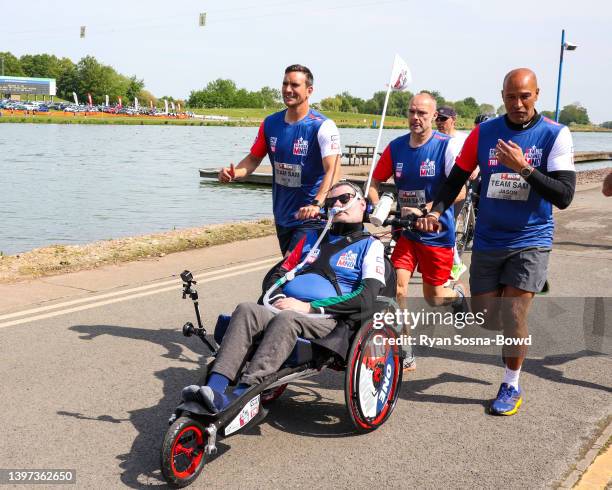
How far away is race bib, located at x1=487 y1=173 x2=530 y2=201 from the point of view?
4773 millimetres

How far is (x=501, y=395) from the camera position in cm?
505

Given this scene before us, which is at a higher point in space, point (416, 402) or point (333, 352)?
point (333, 352)

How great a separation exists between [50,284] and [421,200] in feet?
14.7

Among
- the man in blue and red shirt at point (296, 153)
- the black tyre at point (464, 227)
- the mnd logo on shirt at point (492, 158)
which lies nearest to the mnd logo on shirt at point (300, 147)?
the man in blue and red shirt at point (296, 153)

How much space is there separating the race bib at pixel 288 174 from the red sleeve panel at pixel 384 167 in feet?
2.02

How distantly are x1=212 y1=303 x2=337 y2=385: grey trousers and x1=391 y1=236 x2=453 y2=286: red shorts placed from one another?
1671 millimetres

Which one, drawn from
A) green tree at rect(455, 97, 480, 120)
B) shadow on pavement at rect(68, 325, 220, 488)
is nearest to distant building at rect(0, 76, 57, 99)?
green tree at rect(455, 97, 480, 120)

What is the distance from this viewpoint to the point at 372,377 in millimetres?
4582

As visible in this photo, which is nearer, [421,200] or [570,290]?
[421,200]

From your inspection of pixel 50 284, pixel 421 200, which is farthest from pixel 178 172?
pixel 421 200

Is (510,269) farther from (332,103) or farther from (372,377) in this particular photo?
(332,103)

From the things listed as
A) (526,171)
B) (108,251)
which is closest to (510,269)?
(526,171)

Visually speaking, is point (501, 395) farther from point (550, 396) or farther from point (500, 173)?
point (500, 173)

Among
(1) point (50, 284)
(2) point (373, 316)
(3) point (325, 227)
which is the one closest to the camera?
(2) point (373, 316)
